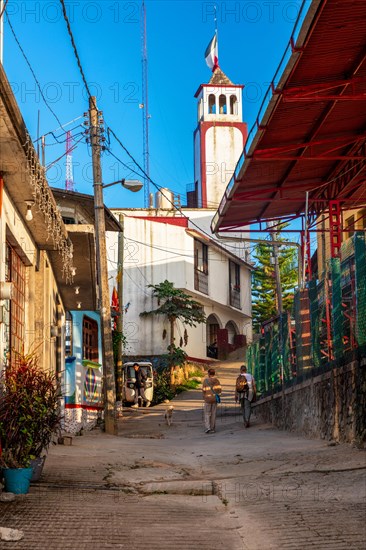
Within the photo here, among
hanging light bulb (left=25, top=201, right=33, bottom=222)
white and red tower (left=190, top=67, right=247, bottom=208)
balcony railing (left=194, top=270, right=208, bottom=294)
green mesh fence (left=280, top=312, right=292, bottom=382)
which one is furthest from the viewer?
white and red tower (left=190, top=67, right=247, bottom=208)

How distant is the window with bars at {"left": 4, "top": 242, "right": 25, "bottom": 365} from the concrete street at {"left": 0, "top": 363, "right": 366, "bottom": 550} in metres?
1.86

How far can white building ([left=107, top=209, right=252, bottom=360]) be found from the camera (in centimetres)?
4653

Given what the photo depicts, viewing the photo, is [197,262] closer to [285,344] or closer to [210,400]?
[210,400]

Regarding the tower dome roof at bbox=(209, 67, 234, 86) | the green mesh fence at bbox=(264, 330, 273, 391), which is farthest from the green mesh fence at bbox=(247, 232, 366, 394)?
the tower dome roof at bbox=(209, 67, 234, 86)

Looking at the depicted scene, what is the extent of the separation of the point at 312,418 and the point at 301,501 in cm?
688

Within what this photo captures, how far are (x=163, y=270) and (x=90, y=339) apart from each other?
19.9 m

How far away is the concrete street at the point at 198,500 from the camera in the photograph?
271 inches

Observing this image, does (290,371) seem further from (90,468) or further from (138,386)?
(138,386)

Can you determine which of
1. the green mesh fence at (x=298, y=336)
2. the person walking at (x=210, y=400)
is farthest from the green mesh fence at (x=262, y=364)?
the green mesh fence at (x=298, y=336)

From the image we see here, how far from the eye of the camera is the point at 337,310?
13156 millimetres

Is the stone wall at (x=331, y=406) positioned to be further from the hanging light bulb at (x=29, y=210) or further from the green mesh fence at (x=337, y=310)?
the hanging light bulb at (x=29, y=210)

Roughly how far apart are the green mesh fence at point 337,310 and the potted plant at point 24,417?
5.21 m

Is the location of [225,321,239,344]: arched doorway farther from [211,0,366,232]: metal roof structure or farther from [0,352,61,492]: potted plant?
[0,352,61,492]: potted plant

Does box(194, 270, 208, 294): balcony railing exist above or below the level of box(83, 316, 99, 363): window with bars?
above
